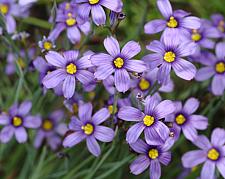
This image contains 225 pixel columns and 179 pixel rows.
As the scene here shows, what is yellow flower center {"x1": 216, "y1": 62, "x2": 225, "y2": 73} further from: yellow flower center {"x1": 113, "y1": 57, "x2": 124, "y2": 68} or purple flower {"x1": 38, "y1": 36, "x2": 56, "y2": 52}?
purple flower {"x1": 38, "y1": 36, "x2": 56, "y2": 52}

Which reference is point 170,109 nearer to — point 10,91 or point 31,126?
point 31,126

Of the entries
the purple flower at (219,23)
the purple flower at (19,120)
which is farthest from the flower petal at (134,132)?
the purple flower at (219,23)

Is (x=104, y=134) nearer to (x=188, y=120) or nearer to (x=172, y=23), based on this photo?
(x=188, y=120)

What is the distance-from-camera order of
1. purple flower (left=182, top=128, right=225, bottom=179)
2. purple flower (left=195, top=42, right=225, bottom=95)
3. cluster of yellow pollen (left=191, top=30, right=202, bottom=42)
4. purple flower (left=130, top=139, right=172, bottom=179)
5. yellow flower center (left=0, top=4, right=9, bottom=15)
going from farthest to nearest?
1. yellow flower center (left=0, top=4, right=9, bottom=15)
2. cluster of yellow pollen (left=191, top=30, right=202, bottom=42)
3. purple flower (left=195, top=42, right=225, bottom=95)
4. purple flower (left=182, top=128, right=225, bottom=179)
5. purple flower (left=130, top=139, right=172, bottom=179)

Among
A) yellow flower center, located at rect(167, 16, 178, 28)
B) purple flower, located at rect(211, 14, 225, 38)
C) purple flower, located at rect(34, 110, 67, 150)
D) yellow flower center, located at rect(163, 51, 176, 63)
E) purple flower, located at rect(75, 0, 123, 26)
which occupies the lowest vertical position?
purple flower, located at rect(34, 110, 67, 150)

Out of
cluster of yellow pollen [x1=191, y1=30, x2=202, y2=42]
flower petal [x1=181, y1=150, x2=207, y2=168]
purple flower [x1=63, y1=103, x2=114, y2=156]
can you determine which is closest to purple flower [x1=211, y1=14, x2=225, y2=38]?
cluster of yellow pollen [x1=191, y1=30, x2=202, y2=42]

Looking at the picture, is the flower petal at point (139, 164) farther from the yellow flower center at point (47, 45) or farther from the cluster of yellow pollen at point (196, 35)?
the cluster of yellow pollen at point (196, 35)

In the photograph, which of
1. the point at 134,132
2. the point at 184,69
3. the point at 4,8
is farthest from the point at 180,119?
the point at 4,8

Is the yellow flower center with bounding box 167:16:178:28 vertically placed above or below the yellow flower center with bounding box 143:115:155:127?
above
